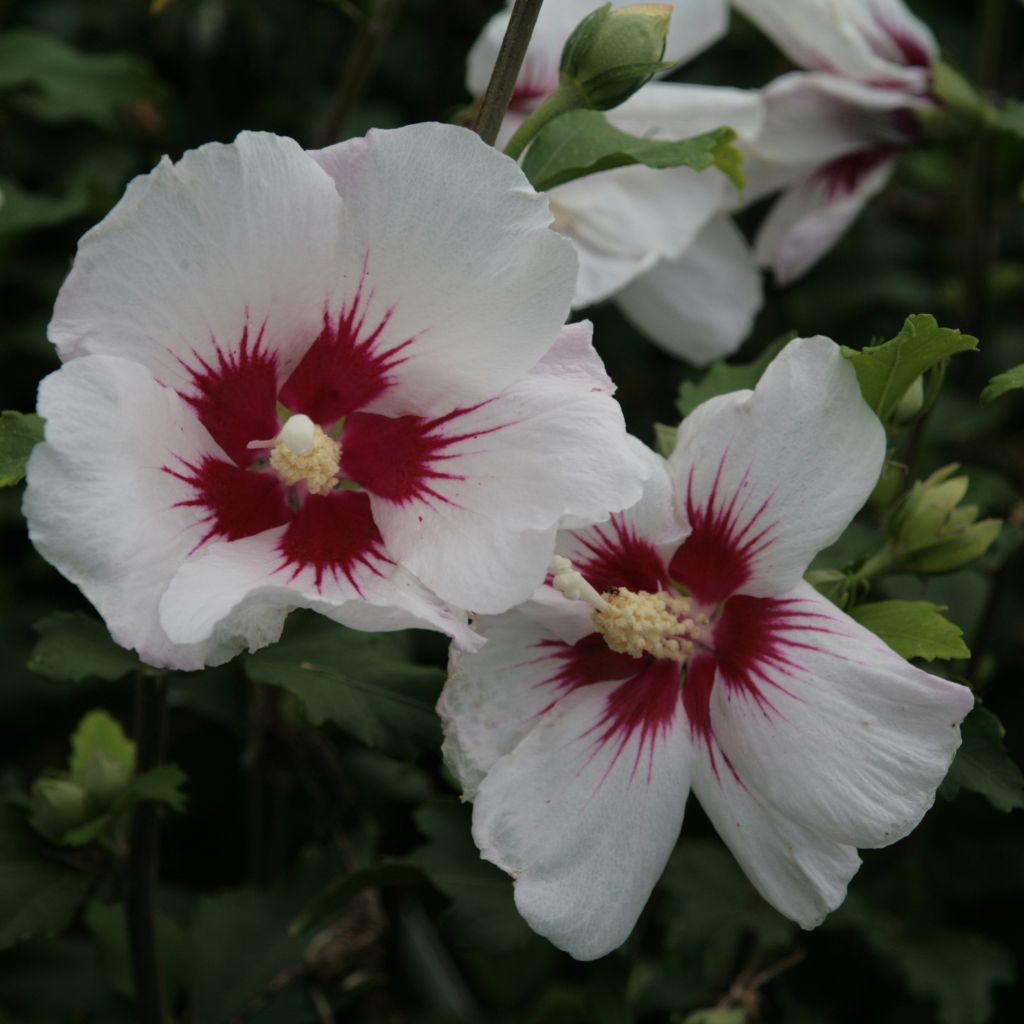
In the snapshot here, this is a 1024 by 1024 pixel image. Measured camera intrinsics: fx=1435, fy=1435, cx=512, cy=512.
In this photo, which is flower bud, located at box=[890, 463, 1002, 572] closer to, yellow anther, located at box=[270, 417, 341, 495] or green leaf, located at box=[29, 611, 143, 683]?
yellow anther, located at box=[270, 417, 341, 495]

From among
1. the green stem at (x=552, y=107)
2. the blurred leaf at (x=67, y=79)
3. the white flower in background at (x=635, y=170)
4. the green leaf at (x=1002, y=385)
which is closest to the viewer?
the green leaf at (x=1002, y=385)

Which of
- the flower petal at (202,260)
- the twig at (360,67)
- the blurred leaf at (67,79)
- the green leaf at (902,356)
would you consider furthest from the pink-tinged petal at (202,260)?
the blurred leaf at (67,79)

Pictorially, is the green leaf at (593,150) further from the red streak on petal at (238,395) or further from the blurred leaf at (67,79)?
the blurred leaf at (67,79)

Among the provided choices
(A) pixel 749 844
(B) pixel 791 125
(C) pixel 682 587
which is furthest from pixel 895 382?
(B) pixel 791 125

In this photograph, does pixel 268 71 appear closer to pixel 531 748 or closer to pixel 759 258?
pixel 759 258

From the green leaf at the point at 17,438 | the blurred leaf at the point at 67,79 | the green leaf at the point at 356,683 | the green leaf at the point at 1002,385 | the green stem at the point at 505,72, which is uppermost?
the green stem at the point at 505,72

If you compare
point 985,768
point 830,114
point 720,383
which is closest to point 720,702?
point 985,768
